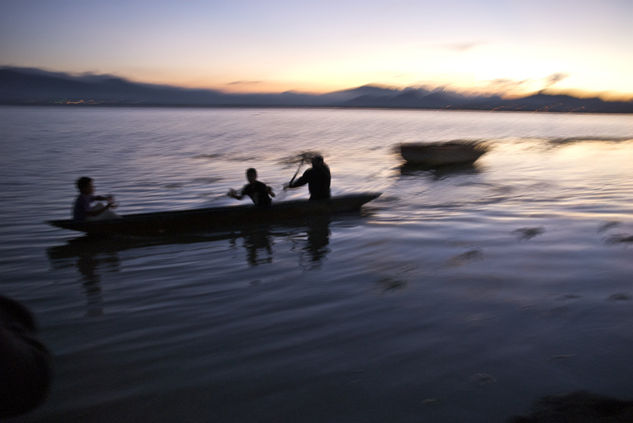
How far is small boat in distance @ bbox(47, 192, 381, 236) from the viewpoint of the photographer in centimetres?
869

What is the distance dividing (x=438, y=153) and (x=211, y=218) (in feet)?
53.5

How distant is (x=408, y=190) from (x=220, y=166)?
11.4m

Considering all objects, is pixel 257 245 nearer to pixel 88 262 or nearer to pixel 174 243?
pixel 174 243

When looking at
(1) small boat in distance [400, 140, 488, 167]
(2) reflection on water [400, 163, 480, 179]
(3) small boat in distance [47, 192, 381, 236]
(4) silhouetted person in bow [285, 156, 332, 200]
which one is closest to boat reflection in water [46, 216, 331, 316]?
Answer: (3) small boat in distance [47, 192, 381, 236]

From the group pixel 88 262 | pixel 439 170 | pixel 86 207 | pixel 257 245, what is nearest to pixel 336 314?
pixel 257 245

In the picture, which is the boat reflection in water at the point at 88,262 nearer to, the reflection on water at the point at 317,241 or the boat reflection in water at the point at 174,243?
the boat reflection in water at the point at 174,243

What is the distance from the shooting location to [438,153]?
2298 cm

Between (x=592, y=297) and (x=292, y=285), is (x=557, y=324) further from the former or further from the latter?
(x=292, y=285)

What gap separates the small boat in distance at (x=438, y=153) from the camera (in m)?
23.0

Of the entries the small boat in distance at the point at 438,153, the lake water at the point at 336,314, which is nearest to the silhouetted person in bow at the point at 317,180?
the lake water at the point at 336,314

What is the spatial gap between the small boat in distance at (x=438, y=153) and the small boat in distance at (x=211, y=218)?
39.8 ft

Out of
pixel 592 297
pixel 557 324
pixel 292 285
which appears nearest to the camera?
pixel 557 324

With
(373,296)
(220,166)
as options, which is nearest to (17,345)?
(373,296)

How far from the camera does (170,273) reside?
7039 mm
